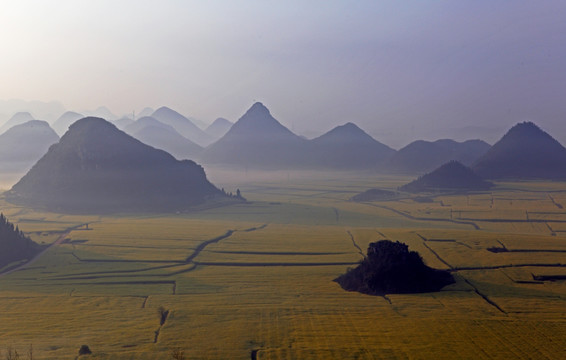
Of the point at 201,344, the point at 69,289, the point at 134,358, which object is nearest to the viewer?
the point at 134,358

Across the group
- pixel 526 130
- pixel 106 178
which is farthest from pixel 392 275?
pixel 526 130

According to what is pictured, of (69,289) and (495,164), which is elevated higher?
(495,164)

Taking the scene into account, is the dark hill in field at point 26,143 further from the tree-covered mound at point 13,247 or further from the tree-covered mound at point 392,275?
the tree-covered mound at point 392,275

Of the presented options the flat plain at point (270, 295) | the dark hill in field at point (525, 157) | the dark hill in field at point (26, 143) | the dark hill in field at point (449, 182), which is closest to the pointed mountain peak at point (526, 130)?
the dark hill in field at point (525, 157)

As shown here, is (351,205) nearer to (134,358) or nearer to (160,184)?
(160,184)

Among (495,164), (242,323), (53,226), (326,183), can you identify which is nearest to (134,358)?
(242,323)

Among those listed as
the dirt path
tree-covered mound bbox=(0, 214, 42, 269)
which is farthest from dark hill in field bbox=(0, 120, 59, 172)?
tree-covered mound bbox=(0, 214, 42, 269)

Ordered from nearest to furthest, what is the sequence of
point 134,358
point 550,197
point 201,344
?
point 134,358 < point 201,344 < point 550,197

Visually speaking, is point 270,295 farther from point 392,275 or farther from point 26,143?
point 26,143
